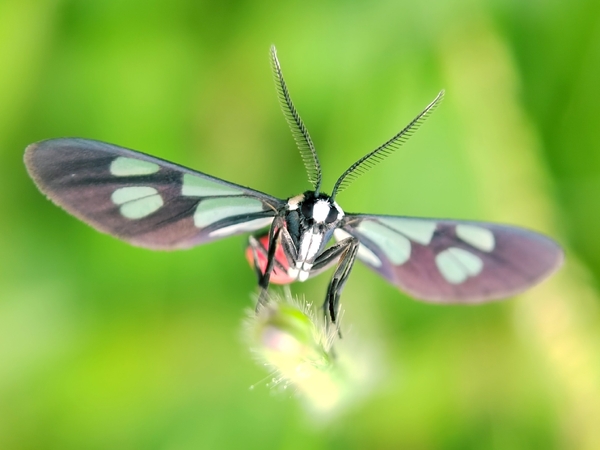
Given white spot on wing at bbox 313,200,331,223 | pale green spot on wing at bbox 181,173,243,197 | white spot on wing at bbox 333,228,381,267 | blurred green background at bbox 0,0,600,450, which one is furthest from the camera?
blurred green background at bbox 0,0,600,450

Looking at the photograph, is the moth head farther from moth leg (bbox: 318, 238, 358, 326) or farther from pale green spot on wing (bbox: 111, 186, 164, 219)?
pale green spot on wing (bbox: 111, 186, 164, 219)

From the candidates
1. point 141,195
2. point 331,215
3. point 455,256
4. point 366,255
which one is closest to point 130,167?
point 141,195

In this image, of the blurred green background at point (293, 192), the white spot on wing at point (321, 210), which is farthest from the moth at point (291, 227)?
the blurred green background at point (293, 192)

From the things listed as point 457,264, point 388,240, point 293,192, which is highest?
point 293,192

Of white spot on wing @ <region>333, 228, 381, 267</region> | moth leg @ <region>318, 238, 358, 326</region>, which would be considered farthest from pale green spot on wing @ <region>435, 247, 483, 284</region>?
moth leg @ <region>318, 238, 358, 326</region>

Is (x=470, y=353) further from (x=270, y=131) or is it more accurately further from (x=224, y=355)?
(x=270, y=131)

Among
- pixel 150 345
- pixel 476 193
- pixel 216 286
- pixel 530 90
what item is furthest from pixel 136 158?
pixel 530 90

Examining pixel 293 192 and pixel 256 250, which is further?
pixel 293 192

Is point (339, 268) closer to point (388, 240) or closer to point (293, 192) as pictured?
point (388, 240)
